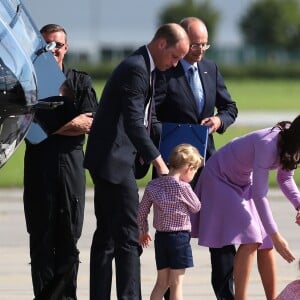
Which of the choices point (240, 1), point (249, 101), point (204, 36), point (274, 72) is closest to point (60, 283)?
point (204, 36)

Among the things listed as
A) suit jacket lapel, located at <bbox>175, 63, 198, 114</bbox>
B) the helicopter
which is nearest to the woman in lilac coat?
suit jacket lapel, located at <bbox>175, 63, 198, 114</bbox>

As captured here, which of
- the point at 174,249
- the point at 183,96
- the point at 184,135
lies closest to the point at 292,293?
the point at 174,249

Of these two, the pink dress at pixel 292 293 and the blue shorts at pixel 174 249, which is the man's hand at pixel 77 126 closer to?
the blue shorts at pixel 174 249

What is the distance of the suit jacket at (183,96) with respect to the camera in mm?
8336

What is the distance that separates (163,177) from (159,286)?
71 cm

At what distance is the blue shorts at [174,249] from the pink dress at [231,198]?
0.24 m

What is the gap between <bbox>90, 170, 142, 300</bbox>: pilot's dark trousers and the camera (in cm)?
748

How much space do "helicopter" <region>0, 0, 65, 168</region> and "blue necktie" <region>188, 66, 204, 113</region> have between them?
223 cm

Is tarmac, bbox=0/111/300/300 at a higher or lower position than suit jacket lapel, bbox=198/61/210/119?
lower

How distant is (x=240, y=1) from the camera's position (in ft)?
376

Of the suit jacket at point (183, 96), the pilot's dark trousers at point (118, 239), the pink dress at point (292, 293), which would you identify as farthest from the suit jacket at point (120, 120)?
the pink dress at point (292, 293)

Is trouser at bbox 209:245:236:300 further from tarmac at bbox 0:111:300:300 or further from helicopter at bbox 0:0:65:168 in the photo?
helicopter at bbox 0:0:65:168

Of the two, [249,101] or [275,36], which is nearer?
[249,101]

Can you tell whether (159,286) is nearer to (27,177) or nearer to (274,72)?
(27,177)
